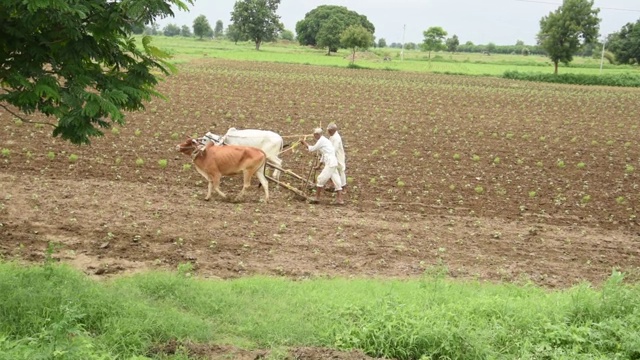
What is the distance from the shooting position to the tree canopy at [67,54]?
21.4 feet

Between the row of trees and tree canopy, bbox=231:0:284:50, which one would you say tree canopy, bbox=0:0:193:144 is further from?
tree canopy, bbox=231:0:284:50

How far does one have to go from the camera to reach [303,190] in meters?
13.7

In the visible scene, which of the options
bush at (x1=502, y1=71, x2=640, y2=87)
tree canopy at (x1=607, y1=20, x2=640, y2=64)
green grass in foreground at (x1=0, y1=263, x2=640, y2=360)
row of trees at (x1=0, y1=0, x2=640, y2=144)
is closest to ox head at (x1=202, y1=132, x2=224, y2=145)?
row of trees at (x1=0, y1=0, x2=640, y2=144)

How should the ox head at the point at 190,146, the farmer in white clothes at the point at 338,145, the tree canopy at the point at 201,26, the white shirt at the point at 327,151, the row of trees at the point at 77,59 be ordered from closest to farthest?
the row of trees at the point at 77,59 → the ox head at the point at 190,146 → the white shirt at the point at 327,151 → the farmer in white clothes at the point at 338,145 → the tree canopy at the point at 201,26

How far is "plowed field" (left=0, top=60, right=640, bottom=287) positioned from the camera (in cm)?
995

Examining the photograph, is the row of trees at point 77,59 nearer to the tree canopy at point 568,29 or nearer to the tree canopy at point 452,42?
the tree canopy at point 568,29

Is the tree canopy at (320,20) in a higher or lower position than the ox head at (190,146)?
higher

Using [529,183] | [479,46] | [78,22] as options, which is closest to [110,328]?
[78,22]

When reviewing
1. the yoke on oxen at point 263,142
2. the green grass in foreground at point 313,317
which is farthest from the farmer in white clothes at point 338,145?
the green grass in foreground at point 313,317

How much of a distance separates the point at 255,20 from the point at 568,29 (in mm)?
48413

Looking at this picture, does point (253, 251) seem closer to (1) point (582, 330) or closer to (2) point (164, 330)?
Result: (2) point (164, 330)

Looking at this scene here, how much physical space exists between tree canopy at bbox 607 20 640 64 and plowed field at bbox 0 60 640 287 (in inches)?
2146

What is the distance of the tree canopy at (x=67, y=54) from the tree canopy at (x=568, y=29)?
2200 inches

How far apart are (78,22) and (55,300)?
2.90m
